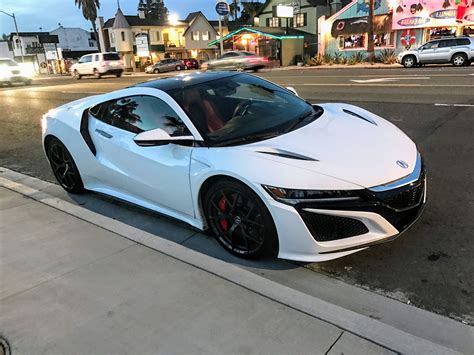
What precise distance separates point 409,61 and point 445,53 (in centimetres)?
223

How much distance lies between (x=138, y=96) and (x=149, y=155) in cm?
69

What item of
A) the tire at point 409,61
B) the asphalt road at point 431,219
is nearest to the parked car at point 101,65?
the tire at point 409,61

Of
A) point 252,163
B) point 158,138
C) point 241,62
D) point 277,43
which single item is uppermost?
point 277,43

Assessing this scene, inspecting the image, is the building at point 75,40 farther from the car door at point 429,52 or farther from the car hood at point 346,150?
the car hood at point 346,150

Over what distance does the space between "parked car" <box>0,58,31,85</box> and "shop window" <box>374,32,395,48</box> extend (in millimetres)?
25997

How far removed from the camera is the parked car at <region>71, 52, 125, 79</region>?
31.2m

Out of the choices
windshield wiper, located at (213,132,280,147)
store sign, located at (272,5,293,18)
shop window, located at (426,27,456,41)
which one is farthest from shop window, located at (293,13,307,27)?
windshield wiper, located at (213,132,280,147)

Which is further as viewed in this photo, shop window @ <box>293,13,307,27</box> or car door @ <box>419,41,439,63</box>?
shop window @ <box>293,13,307,27</box>

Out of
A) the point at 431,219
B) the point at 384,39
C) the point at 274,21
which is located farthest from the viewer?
the point at 274,21

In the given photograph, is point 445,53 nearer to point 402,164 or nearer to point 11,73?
point 402,164

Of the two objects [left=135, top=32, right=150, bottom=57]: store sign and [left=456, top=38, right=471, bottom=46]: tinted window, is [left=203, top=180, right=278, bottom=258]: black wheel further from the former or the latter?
[left=135, top=32, right=150, bottom=57]: store sign

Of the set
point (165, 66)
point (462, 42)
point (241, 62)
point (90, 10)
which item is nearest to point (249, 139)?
point (462, 42)

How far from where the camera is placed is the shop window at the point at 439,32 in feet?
99.0

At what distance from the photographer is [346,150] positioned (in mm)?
3168
